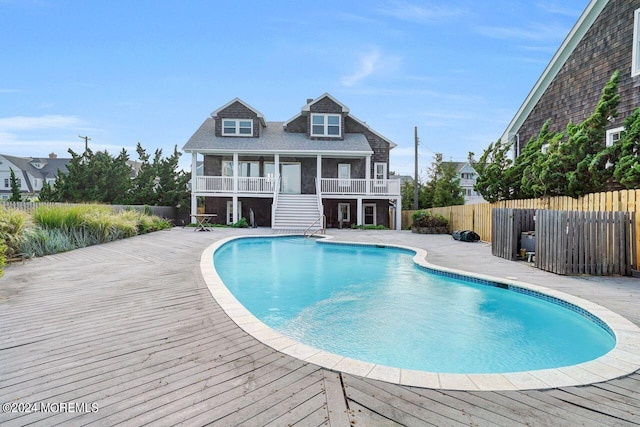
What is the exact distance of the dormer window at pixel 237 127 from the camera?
22344 mm

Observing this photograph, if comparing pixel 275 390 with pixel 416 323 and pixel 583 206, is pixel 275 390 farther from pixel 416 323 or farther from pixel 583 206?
pixel 583 206

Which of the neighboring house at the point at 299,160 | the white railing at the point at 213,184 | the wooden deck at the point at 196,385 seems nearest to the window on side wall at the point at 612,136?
the wooden deck at the point at 196,385

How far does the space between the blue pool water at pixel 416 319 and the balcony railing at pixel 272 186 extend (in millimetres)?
11276

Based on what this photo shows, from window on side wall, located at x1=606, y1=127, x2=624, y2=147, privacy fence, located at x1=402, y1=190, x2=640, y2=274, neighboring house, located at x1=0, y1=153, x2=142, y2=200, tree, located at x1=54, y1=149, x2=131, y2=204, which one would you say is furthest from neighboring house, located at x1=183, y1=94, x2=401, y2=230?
neighboring house, located at x1=0, y1=153, x2=142, y2=200

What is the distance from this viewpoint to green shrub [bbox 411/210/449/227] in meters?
17.7

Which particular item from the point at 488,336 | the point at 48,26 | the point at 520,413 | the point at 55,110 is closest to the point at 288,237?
the point at 488,336

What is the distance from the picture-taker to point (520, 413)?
215 centimetres

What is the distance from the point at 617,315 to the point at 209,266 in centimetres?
681

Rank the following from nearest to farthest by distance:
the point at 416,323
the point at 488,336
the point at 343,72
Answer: the point at 488,336 < the point at 416,323 < the point at 343,72

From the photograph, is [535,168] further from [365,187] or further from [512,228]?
[365,187]

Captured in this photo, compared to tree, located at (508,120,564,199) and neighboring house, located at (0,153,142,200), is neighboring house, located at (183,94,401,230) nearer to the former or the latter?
tree, located at (508,120,564,199)

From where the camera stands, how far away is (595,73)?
37.7ft

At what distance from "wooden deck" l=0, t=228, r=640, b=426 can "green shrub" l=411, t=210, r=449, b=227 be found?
1346 centimetres

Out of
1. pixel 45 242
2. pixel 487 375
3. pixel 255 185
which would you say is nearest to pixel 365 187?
pixel 255 185
